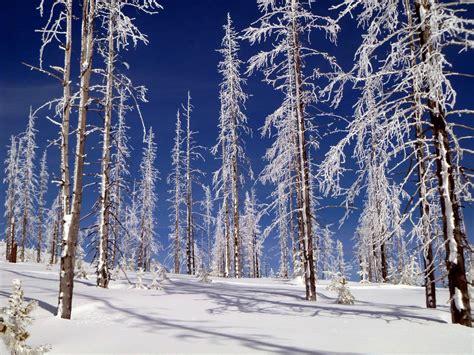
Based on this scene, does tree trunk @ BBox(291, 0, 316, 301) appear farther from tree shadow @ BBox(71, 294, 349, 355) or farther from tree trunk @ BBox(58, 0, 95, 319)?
tree trunk @ BBox(58, 0, 95, 319)

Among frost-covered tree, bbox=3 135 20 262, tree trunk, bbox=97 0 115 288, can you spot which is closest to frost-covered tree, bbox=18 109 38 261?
frost-covered tree, bbox=3 135 20 262

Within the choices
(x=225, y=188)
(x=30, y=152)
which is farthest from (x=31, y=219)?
(x=225, y=188)

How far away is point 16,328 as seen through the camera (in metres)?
5.05

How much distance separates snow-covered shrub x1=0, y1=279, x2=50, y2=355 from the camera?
4879 millimetres

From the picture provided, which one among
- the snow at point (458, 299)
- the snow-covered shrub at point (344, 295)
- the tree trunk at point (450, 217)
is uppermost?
Result: the tree trunk at point (450, 217)

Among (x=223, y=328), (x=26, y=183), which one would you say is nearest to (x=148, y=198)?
(x=26, y=183)

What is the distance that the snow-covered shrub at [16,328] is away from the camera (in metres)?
4.88

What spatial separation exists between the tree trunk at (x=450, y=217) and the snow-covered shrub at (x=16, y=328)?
6.66 metres

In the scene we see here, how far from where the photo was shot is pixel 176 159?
36.6 m

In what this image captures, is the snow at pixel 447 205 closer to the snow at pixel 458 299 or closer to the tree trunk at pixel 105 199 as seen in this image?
the snow at pixel 458 299

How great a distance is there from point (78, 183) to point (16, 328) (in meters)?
4.32

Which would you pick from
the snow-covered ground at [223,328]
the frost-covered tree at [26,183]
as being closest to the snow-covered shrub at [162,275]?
the snow-covered ground at [223,328]

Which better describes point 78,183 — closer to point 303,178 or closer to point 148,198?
point 303,178

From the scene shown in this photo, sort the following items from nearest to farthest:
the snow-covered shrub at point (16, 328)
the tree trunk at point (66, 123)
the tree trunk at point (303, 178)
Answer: the snow-covered shrub at point (16, 328) < the tree trunk at point (66, 123) < the tree trunk at point (303, 178)
